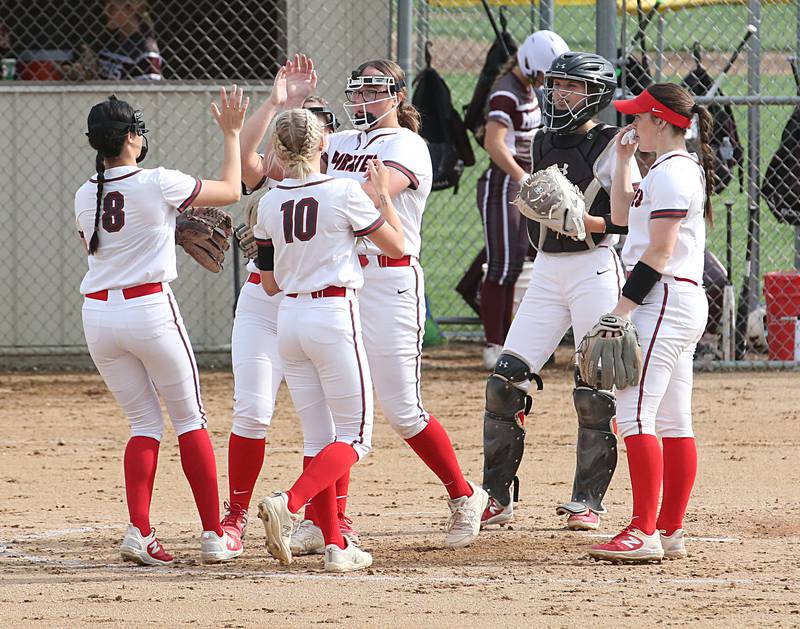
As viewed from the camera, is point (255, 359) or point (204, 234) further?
point (204, 234)

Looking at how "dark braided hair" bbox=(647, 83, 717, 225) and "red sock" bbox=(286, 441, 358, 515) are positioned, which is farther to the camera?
"dark braided hair" bbox=(647, 83, 717, 225)

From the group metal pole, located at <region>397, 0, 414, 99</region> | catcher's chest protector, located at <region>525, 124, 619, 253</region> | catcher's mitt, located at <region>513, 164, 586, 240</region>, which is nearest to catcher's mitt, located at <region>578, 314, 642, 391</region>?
catcher's mitt, located at <region>513, 164, 586, 240</region>

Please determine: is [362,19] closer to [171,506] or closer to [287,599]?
[171,506]

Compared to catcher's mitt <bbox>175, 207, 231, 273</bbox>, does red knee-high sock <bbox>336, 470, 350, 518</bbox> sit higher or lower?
lower

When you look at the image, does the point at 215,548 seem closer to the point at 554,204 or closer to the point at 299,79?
the point at 554,204

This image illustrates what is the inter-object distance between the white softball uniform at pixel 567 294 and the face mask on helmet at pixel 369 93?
94 cm

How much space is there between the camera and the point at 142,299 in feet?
16.3

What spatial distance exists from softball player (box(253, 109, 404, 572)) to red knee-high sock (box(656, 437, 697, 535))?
1136mm

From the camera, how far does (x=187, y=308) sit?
10.4m

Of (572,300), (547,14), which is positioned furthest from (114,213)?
(547,14)

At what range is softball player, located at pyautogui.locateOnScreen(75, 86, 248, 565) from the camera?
493 centimetres

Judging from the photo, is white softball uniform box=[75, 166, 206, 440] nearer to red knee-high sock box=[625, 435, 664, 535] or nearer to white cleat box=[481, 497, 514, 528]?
white cleat box=[481, 497, 514, 528]

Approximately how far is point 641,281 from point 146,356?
70.9 inches

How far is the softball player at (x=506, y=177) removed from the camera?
9.24 meters
